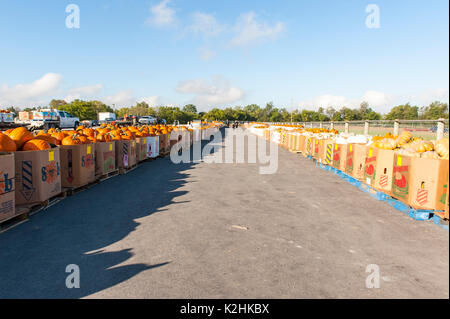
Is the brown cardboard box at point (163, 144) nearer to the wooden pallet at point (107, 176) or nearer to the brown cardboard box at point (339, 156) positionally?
the wooden pallet at point (107, 176)

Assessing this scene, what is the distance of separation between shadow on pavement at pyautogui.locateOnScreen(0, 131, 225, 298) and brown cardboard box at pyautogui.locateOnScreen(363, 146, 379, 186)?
4.90 m

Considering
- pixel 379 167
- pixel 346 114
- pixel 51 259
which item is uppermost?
pixel 346 114

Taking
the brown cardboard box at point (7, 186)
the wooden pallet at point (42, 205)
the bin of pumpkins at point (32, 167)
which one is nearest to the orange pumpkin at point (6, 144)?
the bin of pumpkins at point (32, 167)

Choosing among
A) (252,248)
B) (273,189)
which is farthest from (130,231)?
(273,189)

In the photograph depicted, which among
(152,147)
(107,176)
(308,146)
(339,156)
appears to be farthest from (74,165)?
(308,146)

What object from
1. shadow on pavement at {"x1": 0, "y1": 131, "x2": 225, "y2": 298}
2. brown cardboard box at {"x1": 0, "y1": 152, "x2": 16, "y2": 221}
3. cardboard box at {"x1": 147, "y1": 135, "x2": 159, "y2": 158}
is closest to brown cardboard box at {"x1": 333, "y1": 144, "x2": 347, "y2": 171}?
shadow on pavement at {"x1": 0, "y1": 131, "x2": 225, "y2": 298}

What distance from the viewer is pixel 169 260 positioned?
12.5ft

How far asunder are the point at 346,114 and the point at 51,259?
390 ft

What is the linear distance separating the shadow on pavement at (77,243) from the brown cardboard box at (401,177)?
16.0 feet

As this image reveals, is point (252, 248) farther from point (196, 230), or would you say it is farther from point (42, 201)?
point (42, 201)

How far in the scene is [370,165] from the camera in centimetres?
748

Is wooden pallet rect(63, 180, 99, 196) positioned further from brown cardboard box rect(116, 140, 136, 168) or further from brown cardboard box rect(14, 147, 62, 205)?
brown cardboard box rect(116, 140, 136, 168)

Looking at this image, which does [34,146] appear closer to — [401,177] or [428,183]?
[401,177]

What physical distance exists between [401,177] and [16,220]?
7500 mm
